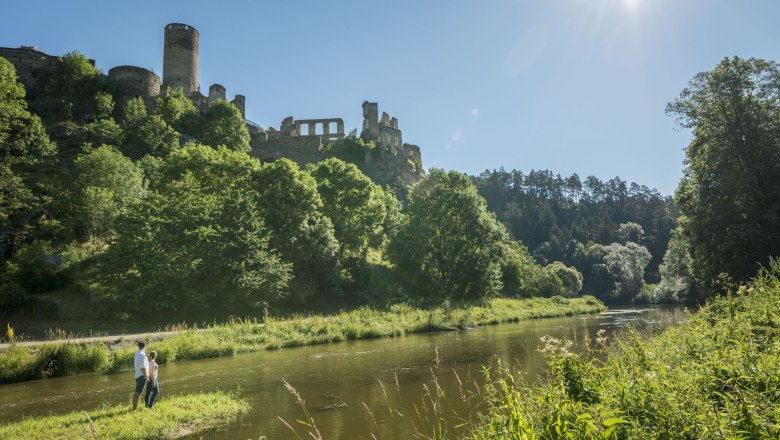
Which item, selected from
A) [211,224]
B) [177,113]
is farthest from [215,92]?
[211,224]

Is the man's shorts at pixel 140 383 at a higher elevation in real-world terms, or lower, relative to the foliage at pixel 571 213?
lower

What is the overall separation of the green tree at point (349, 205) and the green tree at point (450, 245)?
3524 mm

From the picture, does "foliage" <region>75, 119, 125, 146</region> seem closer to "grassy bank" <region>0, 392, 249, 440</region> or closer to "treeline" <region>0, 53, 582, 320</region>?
"treeline" <region>0, 53, 582, 320</region>

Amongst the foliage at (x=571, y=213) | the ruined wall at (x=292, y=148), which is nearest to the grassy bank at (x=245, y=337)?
the ruined wall at (x=292, y=148)

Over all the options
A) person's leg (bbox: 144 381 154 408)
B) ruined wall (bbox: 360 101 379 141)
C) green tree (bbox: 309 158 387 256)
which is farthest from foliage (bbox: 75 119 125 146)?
person's leg (bbox: 144 381 154 408)

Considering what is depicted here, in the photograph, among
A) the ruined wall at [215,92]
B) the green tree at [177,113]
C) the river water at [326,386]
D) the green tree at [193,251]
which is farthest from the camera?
the ruined wall at [215,92]

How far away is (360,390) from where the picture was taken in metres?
12.9

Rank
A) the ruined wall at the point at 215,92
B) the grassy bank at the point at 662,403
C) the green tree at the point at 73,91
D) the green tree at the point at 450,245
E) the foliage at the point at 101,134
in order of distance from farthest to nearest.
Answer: the ruined wall at the point at 215,92 → the green tree at the point at 73,91 → the foliage at the point at 101,134 → the green tree at the point at 450,245 → the grassy bank at the point at 662,403

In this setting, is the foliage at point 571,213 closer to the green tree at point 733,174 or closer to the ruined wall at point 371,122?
the ruined wall at point 371,122

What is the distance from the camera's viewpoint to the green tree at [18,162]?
35.7 meters

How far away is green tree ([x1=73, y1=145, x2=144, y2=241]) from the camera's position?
36656 mm

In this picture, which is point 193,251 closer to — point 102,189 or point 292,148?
point 102,189

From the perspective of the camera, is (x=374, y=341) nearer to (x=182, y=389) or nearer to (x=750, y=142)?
(x=182, y=389)

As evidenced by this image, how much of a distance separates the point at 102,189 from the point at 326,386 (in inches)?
1312
